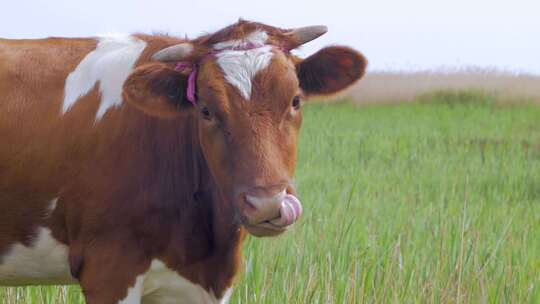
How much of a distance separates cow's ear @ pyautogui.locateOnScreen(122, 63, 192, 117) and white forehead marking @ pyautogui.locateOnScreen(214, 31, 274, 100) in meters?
0.27

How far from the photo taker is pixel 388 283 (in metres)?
5.39

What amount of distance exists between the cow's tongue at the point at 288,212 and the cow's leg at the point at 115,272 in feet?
3.26

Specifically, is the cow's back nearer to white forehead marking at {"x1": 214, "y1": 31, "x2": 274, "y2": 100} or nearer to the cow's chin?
white forehead marking at {"x1": 214, "y1": 31, "x2": 274, "y2": 100}

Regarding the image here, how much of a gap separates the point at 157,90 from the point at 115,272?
92cm

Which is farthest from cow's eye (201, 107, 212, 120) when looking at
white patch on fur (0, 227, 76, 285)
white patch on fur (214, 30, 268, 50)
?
white patch on fur (0, 227, 76, 285)

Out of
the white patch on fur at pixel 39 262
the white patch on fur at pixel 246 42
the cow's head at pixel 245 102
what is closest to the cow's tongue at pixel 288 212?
the cow's head at pixel 245 102

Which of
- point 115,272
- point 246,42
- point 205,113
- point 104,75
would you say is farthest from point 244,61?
point 115,272

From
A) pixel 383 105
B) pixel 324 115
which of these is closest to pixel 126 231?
pixel 324 115

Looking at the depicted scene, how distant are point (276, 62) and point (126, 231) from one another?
112cm

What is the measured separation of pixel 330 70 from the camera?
4410 mm

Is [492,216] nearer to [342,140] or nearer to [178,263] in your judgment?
[178,263]

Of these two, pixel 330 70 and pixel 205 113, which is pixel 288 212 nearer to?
pixel 205 113

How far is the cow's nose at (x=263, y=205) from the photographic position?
3.43m

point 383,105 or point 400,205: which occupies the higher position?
point 400,205
